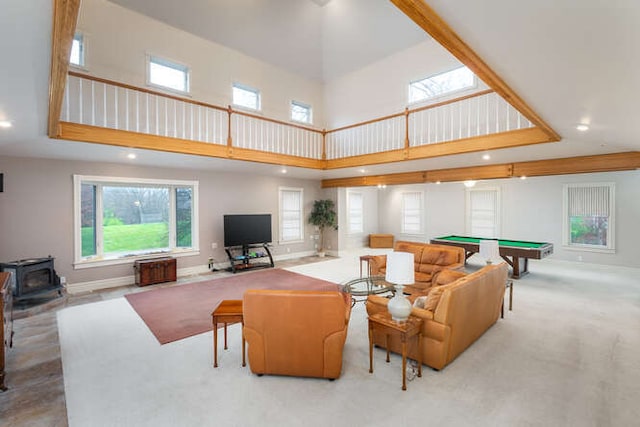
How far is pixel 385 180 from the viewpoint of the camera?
8273mm

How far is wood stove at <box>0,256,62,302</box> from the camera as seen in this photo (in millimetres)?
4543

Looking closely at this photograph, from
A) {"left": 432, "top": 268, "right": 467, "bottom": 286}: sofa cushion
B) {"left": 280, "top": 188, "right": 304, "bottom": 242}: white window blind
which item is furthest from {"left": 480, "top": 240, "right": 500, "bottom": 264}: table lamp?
{"left": 280, "top": 188, "right": 304, "bottom": 242}: white window blind

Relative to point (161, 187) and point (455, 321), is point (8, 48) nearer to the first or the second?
point (455, 321)

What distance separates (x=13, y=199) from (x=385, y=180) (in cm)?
787

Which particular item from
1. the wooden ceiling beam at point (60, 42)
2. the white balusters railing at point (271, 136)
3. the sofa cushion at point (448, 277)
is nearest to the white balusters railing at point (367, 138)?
the white balusters railing at point (271, 136)

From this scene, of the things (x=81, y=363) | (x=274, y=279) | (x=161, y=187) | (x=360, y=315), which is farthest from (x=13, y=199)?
(x=360, y=315)

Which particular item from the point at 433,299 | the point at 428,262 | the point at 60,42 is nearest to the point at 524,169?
the point at 428,262

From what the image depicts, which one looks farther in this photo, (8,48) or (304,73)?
(304,73)

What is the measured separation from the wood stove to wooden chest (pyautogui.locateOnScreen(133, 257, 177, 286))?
4.09ft

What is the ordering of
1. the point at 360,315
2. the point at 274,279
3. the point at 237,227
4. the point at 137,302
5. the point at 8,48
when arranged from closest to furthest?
1. the point at 8,48
2. the point at 360,315
3. the point at 137,302
4. the point at 274,279
5. the point at 237,227

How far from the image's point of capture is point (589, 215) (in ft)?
24.9

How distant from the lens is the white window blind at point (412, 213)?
36.3ft

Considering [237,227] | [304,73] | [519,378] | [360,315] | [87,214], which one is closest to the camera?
[519,378]

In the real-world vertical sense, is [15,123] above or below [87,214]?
above
